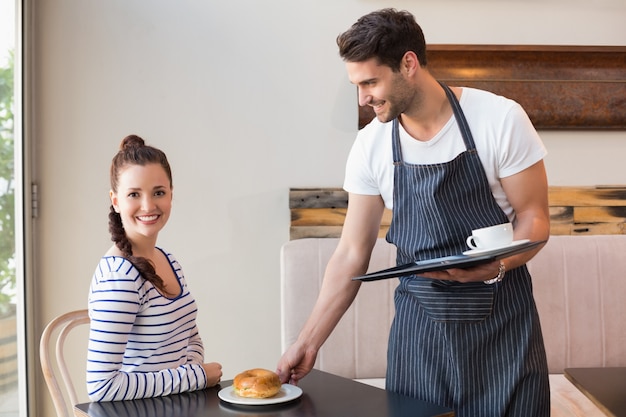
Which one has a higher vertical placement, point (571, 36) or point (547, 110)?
point (571, 36)

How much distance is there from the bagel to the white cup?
50 centimetres

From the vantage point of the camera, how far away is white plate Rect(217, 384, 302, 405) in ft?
4.88

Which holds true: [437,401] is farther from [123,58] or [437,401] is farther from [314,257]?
[123,58]

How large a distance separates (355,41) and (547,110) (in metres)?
1.68

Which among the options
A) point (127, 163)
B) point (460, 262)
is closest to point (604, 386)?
point (460, 262)

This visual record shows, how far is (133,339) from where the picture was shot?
1662 millimetres

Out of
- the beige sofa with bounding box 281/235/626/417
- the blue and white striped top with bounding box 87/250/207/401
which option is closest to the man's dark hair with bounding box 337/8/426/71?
the blue and white striped top with bounding box 87/250/207/401

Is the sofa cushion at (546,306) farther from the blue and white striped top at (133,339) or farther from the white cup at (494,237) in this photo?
the white cup at (494,237)

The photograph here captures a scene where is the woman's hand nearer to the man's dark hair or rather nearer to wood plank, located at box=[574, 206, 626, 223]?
the man's dark hair

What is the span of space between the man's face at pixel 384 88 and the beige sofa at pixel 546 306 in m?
1.24

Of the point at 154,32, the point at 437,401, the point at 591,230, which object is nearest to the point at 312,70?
the point at 154,32

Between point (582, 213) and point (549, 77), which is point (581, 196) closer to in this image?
point (582, 213)

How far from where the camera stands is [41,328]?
10.4 feet

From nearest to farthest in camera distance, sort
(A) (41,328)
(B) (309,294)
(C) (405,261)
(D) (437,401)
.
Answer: (D) (437,401) < (C) (405,261) < (B) (309,294) < (A) (41,328)
